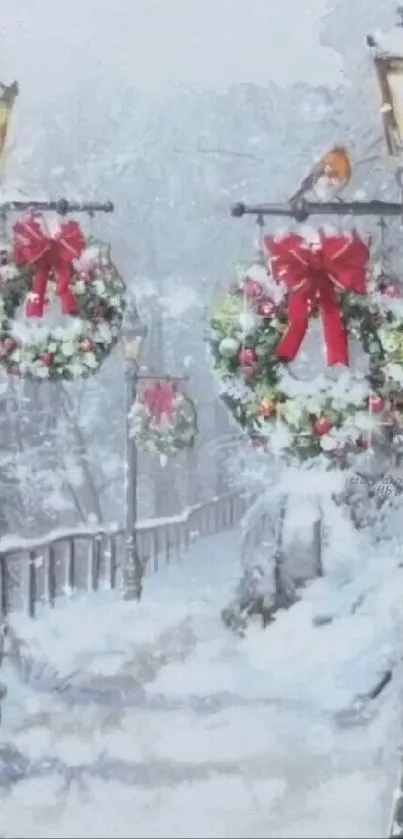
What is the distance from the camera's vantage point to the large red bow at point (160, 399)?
5.23ft

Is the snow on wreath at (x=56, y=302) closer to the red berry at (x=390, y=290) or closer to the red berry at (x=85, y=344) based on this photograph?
the red berry at (x=85, y=344)

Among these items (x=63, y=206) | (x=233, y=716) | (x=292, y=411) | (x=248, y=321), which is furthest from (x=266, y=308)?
(x=233, y=716)

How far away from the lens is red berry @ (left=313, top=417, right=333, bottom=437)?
62.4 inches

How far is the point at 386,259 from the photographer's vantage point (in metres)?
1.58

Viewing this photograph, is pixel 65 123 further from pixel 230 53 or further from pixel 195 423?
pixel 195 423

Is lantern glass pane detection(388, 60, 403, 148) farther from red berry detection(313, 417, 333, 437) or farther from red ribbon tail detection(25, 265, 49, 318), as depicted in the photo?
red ribbon tail detection(25, 265, 49, 318)

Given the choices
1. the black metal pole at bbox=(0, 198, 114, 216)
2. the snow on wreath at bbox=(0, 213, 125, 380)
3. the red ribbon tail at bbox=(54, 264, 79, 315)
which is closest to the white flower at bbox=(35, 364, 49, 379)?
the snow on wreath at bbox=(0, 213, 125, 380)

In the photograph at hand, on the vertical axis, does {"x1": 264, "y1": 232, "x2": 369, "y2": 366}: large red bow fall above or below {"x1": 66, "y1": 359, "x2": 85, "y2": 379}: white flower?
above

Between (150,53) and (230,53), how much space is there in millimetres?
134

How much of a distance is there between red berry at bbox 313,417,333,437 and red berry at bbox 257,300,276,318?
0.20 m

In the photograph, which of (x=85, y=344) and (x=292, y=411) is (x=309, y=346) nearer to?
(x=292, y=411)

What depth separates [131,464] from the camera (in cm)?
161

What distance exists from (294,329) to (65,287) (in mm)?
398

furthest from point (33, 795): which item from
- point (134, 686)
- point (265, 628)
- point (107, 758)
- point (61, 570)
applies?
point (265, 628)
